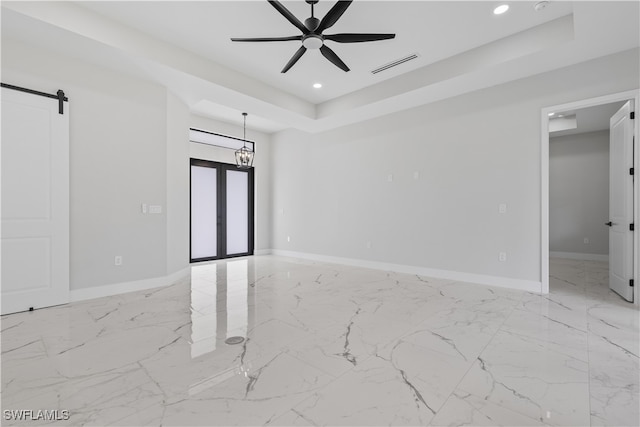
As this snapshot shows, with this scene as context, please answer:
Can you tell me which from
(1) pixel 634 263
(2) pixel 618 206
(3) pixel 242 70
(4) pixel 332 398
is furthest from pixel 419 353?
(3) pixel 242 70

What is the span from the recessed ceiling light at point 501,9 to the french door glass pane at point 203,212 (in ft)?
19.5

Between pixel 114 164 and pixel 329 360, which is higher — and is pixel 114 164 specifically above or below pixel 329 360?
above

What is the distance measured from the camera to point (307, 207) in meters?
6.86

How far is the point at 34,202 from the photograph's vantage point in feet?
10.5

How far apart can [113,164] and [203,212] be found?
2949 millimetres

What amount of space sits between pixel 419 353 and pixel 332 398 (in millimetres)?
868

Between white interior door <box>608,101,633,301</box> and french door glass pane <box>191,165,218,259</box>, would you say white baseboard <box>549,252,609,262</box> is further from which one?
french door glass pane <box>191,165,218,259</box>

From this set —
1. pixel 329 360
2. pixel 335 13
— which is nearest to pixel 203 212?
pixel 335 13

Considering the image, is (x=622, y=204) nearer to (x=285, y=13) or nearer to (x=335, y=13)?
(x=335, y=13)

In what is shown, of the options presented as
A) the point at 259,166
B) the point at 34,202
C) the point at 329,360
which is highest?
the point at 259,166

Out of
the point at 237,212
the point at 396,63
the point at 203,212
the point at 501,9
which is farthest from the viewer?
the point at 237,212

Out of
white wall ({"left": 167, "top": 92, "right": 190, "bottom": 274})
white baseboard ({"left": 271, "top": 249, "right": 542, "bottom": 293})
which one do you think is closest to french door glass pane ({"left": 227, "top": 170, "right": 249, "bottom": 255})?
white baseboard ({"left": 271, "top": 249, "right": 542, "bottom": 293})

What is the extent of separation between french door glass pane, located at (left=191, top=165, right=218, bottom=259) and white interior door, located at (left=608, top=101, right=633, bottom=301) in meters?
7.06

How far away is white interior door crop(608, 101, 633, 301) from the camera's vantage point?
3408mm
